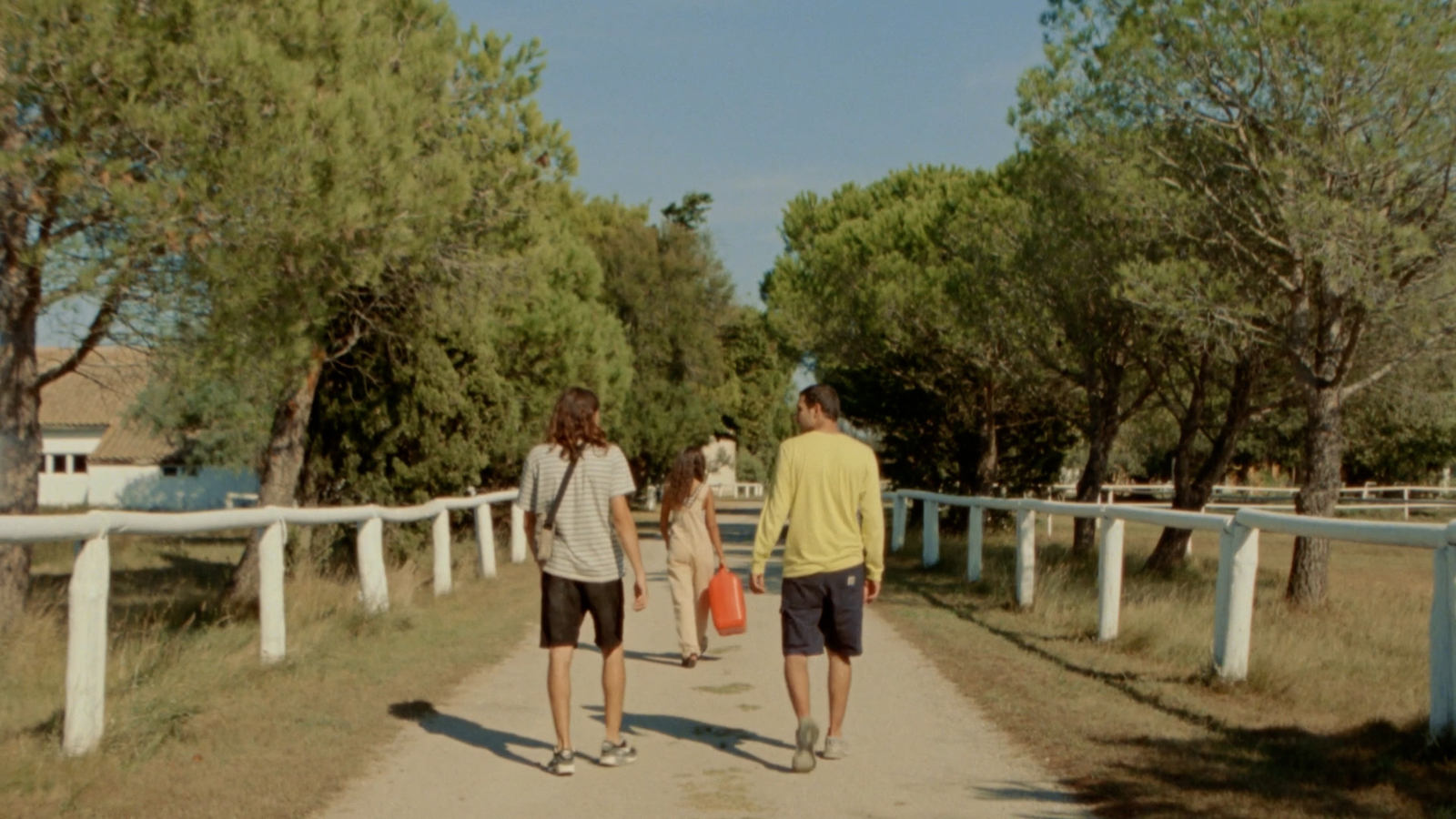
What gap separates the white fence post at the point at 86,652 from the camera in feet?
22.7

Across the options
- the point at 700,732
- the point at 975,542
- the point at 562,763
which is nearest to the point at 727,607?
the point at 700,732

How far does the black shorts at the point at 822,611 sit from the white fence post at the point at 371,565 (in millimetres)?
6064

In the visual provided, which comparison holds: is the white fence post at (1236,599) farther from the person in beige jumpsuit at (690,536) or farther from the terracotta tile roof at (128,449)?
the terracotta tile roof at (128,449)

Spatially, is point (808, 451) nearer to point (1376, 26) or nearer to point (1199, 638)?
point (1199, 638)

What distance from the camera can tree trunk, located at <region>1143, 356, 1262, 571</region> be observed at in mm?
21138

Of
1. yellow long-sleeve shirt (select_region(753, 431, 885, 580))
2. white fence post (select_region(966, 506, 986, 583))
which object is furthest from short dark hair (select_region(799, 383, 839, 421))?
white fence post (select_region(966, 506, 986, 583))

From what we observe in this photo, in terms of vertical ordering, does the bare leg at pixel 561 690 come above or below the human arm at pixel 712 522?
below

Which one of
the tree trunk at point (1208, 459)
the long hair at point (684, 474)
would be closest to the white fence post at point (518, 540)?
the tree trunk at point (1208, 459)

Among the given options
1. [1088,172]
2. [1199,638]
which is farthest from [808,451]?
[1088,172]

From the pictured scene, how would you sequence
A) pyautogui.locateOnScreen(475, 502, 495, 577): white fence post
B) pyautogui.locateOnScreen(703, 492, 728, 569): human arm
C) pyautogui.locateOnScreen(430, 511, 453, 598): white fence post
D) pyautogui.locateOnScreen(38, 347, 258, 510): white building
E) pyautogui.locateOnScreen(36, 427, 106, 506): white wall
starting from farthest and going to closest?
1. pyautogui.locateOnScreen(36, 427, 106, 506): white wall
2. pyautogui.locateOnScreen(38, 347, 258, 510): white building
3. pyautogui.locateOnScreen(475, 502, 495, 577): white fence post
4. pyautogui.locateOnScreen(430, 511, 453, 598): white fence post
5. pyautogui.locateOnScreen(703, 492, 728, 569): human arm

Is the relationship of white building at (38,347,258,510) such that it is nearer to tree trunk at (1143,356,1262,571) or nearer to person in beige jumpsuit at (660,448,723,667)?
tree trunk at (1143,356,1262,571)

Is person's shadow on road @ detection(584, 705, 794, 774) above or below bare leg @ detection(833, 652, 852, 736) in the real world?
below

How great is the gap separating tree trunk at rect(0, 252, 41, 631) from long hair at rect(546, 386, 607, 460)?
251 inches

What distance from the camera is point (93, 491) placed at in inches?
2552
